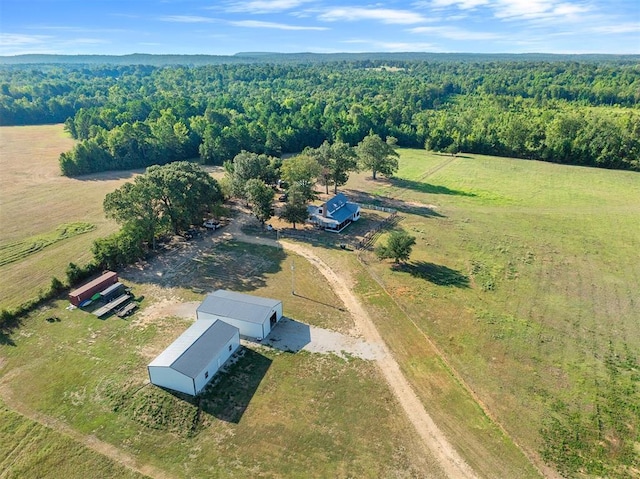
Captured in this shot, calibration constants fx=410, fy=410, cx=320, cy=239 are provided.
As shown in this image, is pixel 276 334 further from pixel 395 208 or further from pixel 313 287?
pixel 395 208

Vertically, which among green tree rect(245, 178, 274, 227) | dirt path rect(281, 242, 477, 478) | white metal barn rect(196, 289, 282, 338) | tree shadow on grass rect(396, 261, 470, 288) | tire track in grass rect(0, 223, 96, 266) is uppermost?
green tree rect(245, 178, 274, 227)

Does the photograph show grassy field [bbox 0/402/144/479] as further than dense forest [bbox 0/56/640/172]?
No

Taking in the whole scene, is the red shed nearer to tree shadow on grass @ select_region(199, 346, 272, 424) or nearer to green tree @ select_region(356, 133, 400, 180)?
tree shadow on grass @ select_region(199, 346, 272, 424)

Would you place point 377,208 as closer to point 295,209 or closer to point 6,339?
point 295,209

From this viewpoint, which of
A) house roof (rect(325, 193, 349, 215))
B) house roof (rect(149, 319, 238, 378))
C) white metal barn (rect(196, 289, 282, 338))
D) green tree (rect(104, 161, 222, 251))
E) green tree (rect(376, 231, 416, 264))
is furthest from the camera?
house roof (rect(325, 193, 349, 215))

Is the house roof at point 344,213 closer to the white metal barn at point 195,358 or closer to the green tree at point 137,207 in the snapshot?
the green tree at point 137,207

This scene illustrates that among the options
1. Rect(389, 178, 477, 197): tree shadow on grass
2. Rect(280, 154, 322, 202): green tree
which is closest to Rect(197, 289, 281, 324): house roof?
Rect(280, 154, 322, 202): green tree

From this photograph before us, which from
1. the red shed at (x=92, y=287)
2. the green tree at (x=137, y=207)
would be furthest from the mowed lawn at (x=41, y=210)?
the green tree at (x=137, y=207)
